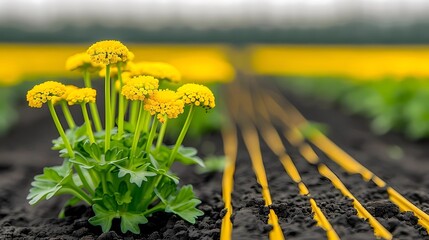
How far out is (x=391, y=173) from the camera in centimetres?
477

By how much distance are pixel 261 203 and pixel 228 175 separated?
3.93 feet

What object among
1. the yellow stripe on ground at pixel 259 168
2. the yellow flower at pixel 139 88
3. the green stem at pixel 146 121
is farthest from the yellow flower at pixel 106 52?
Result: the yellow stripe on ground at pixel 259 168

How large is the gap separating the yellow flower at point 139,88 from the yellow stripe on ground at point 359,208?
1.23m

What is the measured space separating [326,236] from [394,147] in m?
3.84

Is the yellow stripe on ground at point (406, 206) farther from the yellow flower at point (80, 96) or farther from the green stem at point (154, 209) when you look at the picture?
the yellow flower at point (80, 96)

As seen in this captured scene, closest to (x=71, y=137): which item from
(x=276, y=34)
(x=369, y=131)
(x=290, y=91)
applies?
(x=369, y=131)

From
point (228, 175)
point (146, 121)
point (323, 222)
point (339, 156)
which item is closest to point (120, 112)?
point (146, 121)

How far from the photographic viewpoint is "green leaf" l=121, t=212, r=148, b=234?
3.02 m

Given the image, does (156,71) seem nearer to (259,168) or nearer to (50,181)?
(50,181)

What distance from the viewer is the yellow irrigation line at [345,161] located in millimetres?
3410

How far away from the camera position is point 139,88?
2842 millimetres

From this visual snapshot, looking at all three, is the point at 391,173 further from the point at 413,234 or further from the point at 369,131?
the point at 369,131

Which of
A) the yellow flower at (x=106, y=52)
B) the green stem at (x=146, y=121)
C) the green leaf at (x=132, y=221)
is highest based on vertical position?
the yellow flower at (x=106, y=52)

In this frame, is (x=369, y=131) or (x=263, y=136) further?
(x=369, y=131)
